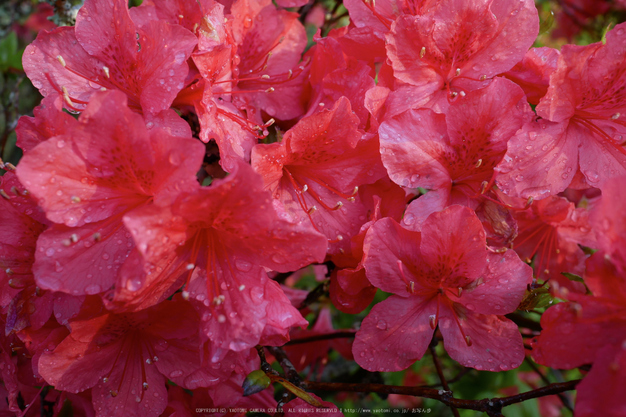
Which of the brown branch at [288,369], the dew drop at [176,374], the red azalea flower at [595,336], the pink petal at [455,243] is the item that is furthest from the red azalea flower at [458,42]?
the dew drop at [176,374]

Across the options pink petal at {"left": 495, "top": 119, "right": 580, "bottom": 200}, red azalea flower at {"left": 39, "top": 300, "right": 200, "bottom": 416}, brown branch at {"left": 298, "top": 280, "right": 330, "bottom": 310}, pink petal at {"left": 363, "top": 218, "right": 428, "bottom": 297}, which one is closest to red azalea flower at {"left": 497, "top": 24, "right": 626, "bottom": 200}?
pink petal at {"left": 495, "top": 119, "right": 580, "bottom": 200}

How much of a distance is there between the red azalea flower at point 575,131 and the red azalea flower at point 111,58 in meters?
0.73

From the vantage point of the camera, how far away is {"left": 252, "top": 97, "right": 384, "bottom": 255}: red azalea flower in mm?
992

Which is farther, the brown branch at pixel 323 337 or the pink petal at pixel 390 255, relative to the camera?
the brown branch at pixel 323 337

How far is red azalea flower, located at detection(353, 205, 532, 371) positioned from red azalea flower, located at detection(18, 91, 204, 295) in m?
0.44

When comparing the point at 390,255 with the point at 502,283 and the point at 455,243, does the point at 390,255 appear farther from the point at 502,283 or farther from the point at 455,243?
the point at 502,283

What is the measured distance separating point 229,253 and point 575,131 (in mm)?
861

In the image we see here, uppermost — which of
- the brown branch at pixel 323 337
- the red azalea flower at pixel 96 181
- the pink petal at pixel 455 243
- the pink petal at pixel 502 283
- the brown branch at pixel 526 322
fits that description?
the red azalea flower at pixel 96 181

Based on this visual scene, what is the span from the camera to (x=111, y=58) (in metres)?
A: 1.05

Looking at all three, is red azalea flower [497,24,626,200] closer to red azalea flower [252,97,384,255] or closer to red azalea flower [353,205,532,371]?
red azalea flower [353,205,532,371]

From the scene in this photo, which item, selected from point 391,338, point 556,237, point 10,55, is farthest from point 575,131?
point 10,55

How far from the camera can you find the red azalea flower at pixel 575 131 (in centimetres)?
100

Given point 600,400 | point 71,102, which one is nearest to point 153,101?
point 71,102

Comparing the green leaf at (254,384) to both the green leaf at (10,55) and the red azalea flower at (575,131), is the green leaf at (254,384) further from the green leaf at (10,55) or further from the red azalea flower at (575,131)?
the green leaf at (10,55)
